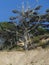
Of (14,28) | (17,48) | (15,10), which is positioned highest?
(15,10)

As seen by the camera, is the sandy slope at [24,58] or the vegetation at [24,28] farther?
the vegetation at [24,28]

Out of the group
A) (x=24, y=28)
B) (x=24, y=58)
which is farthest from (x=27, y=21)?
(x=24, y=58)

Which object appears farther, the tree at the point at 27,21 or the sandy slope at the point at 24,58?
the tree at the point at 27,21

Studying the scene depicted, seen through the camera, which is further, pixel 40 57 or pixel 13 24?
pixel 13 24

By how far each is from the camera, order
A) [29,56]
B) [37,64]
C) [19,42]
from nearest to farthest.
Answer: [37,64]
[29,56]
[19,42]

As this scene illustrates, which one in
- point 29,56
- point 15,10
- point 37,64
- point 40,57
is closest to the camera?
point 37,64

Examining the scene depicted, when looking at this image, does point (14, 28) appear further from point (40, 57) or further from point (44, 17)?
point (40, 57)

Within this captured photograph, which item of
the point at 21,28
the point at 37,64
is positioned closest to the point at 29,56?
the point at 37,64

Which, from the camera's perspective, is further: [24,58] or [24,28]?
[24,28]

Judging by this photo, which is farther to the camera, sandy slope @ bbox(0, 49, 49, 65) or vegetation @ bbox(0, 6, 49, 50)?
vegetation @ bbox(0, 6, 49, 50)

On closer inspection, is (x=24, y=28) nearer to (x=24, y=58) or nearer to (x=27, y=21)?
(x=27, y=21)

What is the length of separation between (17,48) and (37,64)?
17322 millimetres

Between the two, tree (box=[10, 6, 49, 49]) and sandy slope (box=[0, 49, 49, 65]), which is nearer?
sandy slope (box=[0, 49, 49, 65])

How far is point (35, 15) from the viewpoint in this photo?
46.7 metres
